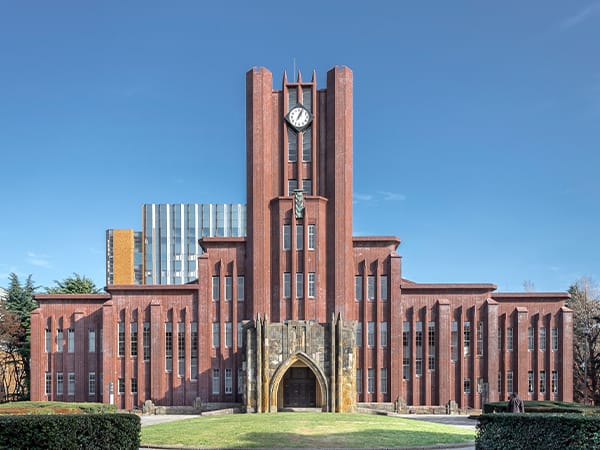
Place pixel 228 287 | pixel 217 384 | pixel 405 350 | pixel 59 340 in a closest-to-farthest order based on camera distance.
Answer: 1. pixel 217 384
2. pixel 405 350
3. pixel 228 287
4. pixel 59 340

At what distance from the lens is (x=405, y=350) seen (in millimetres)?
50000

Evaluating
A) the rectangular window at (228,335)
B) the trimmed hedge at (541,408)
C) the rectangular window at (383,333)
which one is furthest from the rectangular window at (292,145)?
the trimmed hedge at (541,408)

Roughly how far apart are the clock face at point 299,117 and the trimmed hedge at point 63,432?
3388cm

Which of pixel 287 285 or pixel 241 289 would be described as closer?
pixel 287 285

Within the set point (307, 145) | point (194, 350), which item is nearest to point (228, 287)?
point (194, 350)

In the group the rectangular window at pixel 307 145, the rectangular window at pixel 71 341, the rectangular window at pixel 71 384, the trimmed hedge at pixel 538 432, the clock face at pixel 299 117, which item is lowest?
the rectangular window at pixel 71 384

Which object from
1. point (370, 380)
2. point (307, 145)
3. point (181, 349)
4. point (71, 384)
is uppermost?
point (307, 145)

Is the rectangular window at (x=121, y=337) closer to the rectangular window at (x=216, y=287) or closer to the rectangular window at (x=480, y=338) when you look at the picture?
the rectangular window at (x=216, y=287)

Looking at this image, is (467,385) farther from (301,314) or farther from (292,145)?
(292,145)

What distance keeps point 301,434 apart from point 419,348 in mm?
24091

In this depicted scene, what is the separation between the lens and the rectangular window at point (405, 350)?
1958 inches

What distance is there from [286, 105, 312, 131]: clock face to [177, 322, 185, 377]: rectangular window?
18068 millimetres

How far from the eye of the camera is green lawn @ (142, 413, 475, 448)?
26.0 m

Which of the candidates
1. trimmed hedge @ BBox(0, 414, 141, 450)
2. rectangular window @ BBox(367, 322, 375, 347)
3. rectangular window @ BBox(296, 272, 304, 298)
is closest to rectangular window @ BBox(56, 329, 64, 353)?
rectangular window @ BBox(296, 272, 304, 298)
